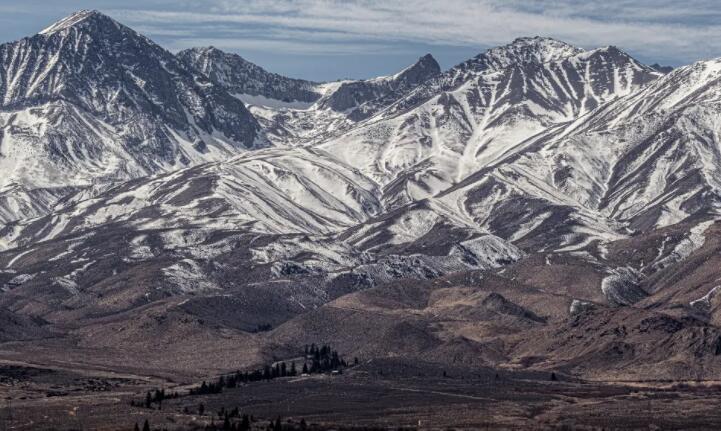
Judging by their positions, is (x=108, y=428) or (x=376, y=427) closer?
(x=108, y=428)

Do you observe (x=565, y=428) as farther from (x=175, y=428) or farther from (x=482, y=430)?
(x=175, y=428)

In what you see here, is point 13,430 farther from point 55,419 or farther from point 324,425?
point 324,425

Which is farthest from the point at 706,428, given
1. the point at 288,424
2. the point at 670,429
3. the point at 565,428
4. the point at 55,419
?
the point at 55,419

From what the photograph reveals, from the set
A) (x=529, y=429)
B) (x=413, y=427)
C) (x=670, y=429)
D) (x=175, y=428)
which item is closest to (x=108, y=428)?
(x=175, y=428)

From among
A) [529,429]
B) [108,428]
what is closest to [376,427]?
[529,429]

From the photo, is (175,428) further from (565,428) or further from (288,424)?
(565,428)

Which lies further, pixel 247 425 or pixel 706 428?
pixel 706 428

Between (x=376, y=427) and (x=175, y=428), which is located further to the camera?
(x=376, y=427)
